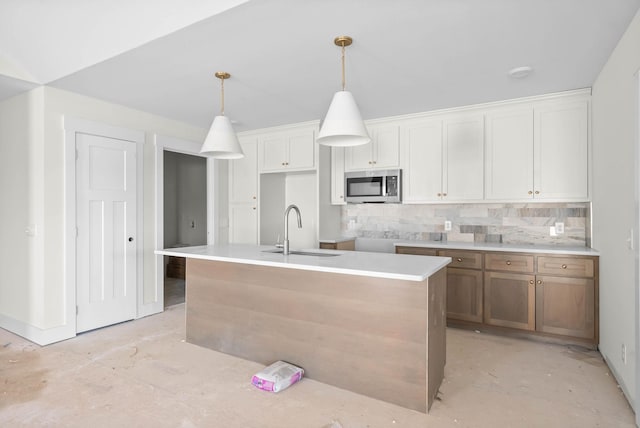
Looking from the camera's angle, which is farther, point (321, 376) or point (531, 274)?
point (531, 274)

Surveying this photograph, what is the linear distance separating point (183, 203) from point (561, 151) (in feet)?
19.5

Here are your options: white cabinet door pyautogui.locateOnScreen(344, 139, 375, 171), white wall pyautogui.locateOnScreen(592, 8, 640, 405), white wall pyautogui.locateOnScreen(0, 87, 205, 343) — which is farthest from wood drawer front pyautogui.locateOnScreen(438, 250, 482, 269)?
white wall pyautogui.locateOnScreen(0, 87, 205, 343)

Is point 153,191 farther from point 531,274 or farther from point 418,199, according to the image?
point 531,274

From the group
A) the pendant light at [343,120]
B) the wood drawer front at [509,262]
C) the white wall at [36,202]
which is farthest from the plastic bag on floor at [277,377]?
the white wall at [36,202]

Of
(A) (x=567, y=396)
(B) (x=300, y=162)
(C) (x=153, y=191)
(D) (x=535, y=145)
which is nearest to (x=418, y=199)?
(D) (x=535, y=145)

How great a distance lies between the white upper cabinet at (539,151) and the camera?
3256 millimetres

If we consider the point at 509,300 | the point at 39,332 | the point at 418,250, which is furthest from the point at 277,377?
the point at 39,332

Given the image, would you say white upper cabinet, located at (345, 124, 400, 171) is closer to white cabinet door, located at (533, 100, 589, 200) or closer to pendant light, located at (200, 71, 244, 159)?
white cabinet door, located at (533, 100, 589, 200)

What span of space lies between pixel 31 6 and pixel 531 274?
4454mm

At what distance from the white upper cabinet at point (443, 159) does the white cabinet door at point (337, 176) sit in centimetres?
80

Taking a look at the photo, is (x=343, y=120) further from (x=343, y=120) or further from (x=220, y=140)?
(x=220, y=140)

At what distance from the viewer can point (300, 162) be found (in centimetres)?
445

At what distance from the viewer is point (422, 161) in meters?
3.98

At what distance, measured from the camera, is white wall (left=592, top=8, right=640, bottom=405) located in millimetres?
2086
